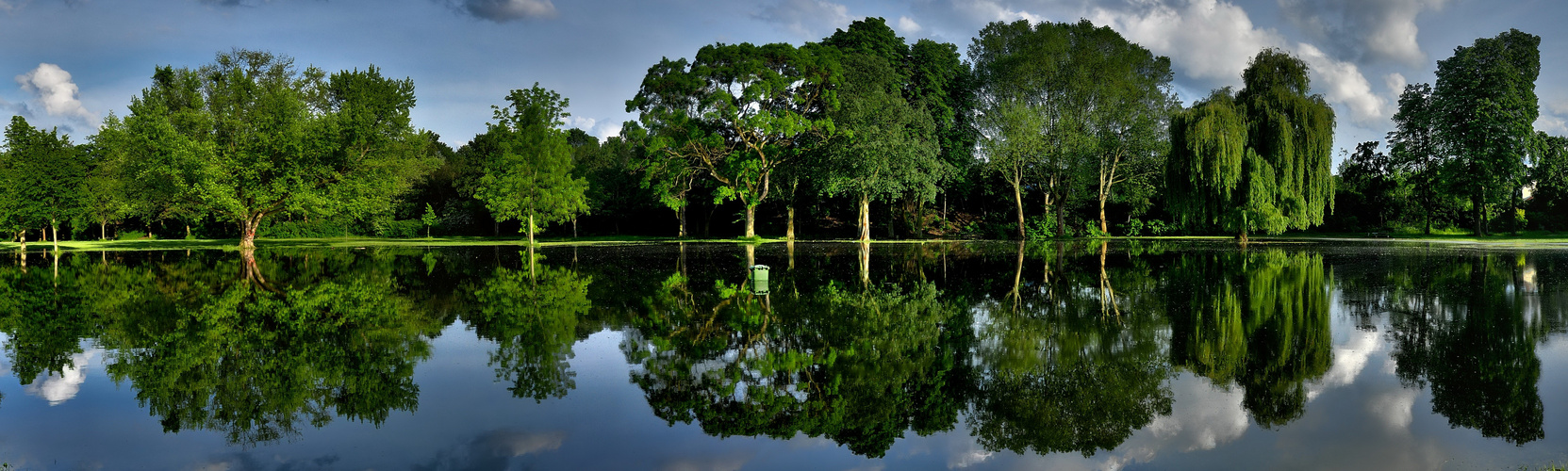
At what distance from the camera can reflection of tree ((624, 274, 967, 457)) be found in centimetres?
636

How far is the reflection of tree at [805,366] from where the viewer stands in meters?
6.36

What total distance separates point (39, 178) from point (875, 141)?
1920 inches

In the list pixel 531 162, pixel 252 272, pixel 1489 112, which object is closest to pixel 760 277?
pixel 252 272

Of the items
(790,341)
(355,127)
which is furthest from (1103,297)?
(355,127)

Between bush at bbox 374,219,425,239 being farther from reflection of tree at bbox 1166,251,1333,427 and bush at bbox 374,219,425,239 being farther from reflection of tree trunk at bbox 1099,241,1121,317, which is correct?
reflection of tree at bbox 1166,251,1333,427

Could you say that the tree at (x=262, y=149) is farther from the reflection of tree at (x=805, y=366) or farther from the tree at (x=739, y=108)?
the reflection of tree at (x=805, y=366)

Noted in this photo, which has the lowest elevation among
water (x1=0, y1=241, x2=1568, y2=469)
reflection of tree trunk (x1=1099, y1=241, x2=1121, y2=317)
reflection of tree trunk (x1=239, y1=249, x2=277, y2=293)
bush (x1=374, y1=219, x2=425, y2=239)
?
Answer: water (x1=0, y1=241, x2=1568, y2=469)

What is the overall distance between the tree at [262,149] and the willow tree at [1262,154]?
39529 mm

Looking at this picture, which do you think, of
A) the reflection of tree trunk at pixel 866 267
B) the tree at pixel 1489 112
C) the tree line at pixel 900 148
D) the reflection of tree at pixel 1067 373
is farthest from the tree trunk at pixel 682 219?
the tree at pixel 1489 112

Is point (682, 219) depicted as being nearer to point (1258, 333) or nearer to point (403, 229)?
point (403, 229)

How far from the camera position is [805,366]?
8227 mm

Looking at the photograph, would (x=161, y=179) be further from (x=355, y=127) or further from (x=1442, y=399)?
(x=1442, y=399)

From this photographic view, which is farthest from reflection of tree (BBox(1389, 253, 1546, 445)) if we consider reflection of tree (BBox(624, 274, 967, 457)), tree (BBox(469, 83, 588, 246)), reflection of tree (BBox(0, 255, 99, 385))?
tree (BBox(469, 83, 588, 246))

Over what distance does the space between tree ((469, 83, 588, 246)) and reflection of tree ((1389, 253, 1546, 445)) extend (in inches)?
1354
